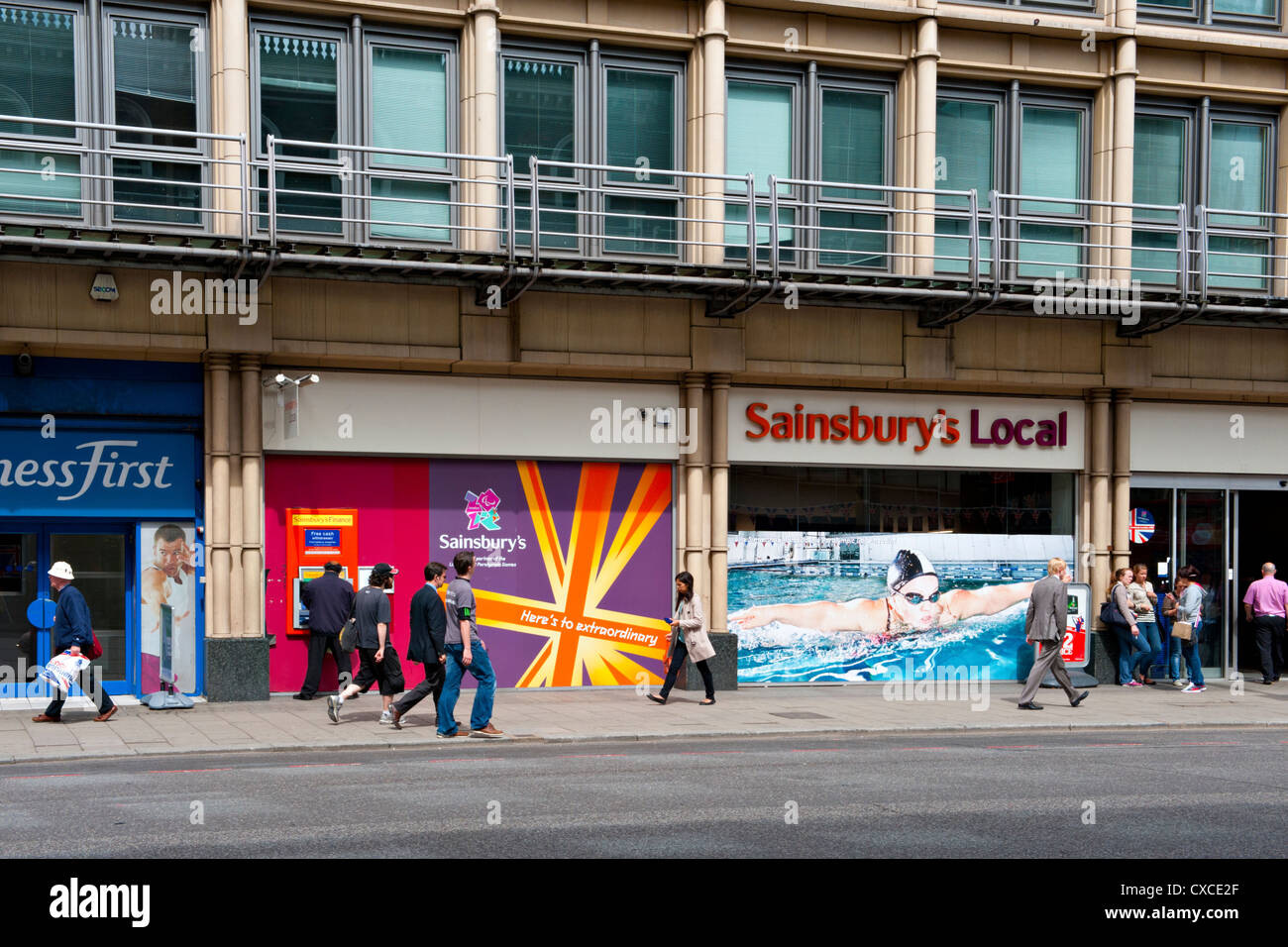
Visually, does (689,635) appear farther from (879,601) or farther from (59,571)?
(59,571)

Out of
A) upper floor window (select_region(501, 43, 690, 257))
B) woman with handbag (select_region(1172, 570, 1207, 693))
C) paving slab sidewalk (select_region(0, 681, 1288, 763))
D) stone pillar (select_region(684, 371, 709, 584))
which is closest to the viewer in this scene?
paving slab sidewalk (select_region(0, 681, 1288, 763))

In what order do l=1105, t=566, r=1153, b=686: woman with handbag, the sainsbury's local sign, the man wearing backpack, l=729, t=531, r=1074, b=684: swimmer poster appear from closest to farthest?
the man wearing backpack, the sainsbury's local sign, l=729, t=531, r=1074, b=684: swimmer poster, l=1105, t=566, r=1153, b=686: woman with handbag

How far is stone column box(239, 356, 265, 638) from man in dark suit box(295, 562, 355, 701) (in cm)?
62

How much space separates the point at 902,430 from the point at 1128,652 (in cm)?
446

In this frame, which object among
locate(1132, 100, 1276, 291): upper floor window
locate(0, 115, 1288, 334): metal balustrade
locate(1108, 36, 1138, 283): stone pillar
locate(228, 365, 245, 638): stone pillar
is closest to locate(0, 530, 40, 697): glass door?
locate(228, 365, 245, 638): stone pillar

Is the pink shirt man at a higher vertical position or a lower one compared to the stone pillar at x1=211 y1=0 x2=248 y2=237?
lower

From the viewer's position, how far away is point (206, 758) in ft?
41.9

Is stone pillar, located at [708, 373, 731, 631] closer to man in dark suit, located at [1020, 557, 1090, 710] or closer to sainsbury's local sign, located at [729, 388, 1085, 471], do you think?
sainsbury's local sign, located at [729, 388, 1085, 471]

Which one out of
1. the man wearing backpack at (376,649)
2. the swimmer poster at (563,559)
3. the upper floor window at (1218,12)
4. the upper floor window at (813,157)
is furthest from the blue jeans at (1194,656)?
the man wearing backpack at (376,649)

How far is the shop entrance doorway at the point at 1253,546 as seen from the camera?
857 inches

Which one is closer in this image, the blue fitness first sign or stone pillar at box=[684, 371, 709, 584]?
the blue fitness first sign

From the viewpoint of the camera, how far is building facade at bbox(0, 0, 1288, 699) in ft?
55.3

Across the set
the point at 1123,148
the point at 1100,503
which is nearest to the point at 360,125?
the point at 1123,148

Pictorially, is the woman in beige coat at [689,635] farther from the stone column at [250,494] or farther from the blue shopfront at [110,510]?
the blue shopfront at [110,510]
